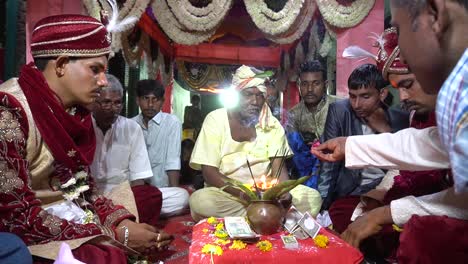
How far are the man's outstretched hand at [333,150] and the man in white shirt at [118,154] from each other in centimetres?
216

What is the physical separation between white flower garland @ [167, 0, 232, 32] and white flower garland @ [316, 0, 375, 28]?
1.19m

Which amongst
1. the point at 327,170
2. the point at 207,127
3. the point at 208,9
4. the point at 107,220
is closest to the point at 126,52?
the point at 208,9

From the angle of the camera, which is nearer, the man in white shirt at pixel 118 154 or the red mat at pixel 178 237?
the red mat at pixel 178 237

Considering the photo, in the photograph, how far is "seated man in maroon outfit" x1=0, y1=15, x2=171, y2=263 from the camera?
1.93 m

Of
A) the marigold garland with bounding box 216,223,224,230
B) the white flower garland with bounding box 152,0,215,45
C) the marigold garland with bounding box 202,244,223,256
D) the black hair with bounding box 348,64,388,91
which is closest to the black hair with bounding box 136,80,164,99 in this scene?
the white flower garland with bounding box 152,0,215,45

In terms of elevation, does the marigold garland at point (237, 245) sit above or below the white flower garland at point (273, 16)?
below

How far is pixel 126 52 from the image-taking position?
20.6 feet

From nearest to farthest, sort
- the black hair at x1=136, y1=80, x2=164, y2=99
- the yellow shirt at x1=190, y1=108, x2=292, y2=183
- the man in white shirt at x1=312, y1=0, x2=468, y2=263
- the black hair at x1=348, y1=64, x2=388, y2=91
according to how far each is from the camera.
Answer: the man in white shirt at x1=312, y1=0, x2=468, y2=263 < the black hair at x1=348, y1=64, x2=388, y2=91 < the yellow shirt at x1=190, y1=108, x2=292, y2=183 < the black hair at x1=136, y1=80, x2=164, y2=99

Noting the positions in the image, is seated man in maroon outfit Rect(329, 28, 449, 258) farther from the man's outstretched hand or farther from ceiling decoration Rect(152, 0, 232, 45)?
ceiling decoration Rect(152, 0, 232, 45)

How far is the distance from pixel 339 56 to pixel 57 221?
391 centimetres

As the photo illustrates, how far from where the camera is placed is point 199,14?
196 inches

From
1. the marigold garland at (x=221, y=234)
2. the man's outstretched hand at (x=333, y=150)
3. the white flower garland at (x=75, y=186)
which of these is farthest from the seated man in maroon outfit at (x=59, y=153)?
the man's outstretched hand at (x=333, y=150)

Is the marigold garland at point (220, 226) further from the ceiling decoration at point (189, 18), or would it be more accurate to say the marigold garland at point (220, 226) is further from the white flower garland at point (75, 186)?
the ceiling decoration at point (189, 18)

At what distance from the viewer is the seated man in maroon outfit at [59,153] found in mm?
1933
